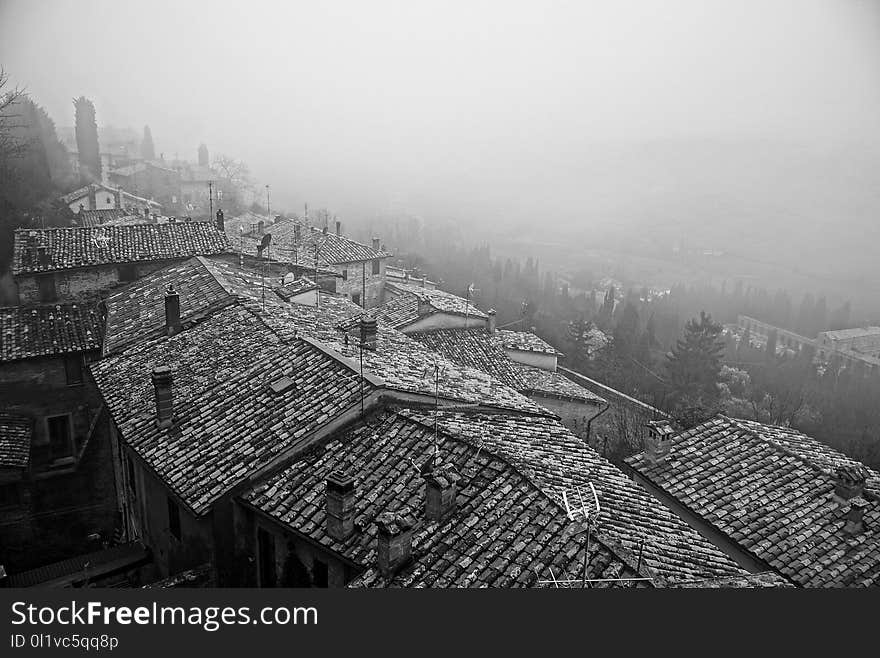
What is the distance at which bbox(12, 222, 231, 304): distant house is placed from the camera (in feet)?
57.7

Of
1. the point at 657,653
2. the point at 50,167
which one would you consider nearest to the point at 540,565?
the point at 657,653

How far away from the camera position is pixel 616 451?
20.2 meters

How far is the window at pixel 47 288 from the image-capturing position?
17.5 m

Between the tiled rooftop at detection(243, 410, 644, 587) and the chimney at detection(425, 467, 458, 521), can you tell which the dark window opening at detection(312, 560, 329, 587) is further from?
the chimney at detection(425, 467, 458, 521)

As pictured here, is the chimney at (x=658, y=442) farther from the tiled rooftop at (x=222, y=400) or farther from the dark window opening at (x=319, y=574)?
the dark window opening at (x=319, y=574)

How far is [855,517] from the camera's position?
31.7ft

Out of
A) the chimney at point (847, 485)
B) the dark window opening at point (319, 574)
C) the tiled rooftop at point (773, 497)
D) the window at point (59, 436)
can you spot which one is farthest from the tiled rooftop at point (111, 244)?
the chimney at point (847, 485)

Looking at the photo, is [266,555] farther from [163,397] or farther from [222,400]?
[163,397]

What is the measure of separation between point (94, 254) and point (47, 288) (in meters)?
1.47

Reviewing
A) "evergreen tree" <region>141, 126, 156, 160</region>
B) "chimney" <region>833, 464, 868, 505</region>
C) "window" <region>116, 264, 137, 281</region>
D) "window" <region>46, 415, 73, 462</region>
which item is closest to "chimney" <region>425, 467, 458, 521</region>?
"chimney" <region>833, 464, 868, 505</region>

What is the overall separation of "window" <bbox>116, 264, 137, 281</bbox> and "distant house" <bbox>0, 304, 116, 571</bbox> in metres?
2.30

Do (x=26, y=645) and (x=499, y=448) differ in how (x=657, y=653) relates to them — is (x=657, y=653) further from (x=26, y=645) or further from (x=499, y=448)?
(x=26, y=645)

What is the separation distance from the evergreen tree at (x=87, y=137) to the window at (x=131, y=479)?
4478 cm

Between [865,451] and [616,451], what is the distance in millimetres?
10179
